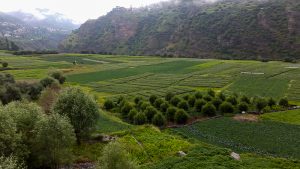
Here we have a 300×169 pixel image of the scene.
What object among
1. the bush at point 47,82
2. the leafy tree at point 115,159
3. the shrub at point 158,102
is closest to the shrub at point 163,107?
the shrub at point 158,102

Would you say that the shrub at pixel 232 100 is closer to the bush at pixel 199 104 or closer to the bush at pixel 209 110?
the bush at pixel 199 104

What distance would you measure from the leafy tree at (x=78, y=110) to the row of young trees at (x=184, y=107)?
16.4m

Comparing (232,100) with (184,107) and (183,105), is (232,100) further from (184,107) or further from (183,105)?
(183,105)

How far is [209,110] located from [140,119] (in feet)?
56.2

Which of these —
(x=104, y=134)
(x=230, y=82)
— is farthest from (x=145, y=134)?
(x=230, y=82)

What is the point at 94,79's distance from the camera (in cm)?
14150

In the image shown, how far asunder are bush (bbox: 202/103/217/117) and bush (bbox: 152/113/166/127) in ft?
38.8

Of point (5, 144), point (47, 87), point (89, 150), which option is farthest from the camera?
point (47, 87)

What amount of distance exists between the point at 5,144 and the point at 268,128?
1929 inches

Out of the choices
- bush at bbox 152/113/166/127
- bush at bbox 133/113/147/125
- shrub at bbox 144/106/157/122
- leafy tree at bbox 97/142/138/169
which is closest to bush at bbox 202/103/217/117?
bush at bbox 152/113/166/127

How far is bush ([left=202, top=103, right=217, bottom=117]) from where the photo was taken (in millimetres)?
82294

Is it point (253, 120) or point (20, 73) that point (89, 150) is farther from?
point (20, 73)

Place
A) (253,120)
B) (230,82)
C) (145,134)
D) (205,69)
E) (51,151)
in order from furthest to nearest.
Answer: (205,69), (230,82), (253,120), (145,134), (51,151)

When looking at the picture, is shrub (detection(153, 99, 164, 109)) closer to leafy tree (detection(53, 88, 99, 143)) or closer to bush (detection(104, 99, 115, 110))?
bush (detection(104, 99, 115, 110))
